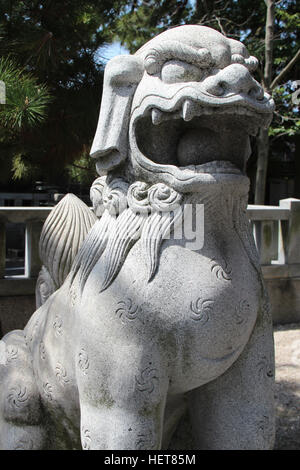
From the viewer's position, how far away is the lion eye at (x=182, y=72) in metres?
1.81

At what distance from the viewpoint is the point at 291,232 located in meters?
6.02

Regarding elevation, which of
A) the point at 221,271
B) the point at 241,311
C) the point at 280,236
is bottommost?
the point at 241,311

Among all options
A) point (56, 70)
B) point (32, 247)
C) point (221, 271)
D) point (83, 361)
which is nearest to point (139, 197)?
point (221, 271)

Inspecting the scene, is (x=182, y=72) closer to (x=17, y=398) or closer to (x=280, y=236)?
(x=17, y=398)

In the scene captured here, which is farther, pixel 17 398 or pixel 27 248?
pixel 27 248

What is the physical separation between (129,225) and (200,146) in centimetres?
40

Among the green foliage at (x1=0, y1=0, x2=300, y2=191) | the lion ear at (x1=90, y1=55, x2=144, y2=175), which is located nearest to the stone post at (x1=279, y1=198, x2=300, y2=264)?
the green foliage at (x1=0, y1=0, x2=300, y2=191)

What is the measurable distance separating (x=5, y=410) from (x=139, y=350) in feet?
2.44

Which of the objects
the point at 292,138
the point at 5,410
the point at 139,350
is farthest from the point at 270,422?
the point at 292,138

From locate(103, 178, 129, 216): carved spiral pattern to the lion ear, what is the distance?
0.07 metres

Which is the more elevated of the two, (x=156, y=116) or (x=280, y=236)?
(x=156, y=116)

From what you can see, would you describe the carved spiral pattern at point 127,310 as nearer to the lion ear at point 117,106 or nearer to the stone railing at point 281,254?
the lion ear at point 117,106

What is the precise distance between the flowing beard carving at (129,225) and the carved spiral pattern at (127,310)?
10 centimetres

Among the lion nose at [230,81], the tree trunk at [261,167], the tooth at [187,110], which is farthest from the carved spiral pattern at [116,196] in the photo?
the tree trunk at [261,167]
